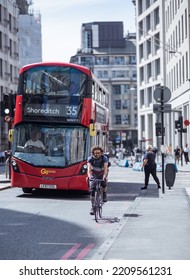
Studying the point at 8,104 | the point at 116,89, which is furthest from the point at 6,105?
the point at 116,89

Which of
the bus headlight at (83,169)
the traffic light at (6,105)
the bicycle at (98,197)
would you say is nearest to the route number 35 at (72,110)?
the bus headlight at (83,169)

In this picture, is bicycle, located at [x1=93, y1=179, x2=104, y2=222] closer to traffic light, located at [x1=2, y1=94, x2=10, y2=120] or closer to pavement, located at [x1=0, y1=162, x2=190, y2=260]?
pavement, located at [x1=0, y1=162, x2=190, y2=260]

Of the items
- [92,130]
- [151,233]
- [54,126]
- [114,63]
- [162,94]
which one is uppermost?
[114,63]

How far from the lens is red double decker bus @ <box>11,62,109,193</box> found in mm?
20578

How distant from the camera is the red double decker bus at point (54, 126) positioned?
20578mm

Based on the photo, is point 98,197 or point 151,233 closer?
point 151,233

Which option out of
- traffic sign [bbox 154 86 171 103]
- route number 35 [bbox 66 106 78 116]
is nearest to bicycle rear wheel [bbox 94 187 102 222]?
route number 35 [bbox 66 106 78 116]

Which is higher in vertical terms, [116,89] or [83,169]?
[116,89]

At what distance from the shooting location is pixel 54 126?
Result: 20719mm

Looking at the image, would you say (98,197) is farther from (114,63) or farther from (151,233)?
(114,63)

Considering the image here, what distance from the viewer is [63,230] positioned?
13.2m

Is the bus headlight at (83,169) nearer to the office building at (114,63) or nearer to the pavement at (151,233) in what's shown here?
the pavement at (151,233)
